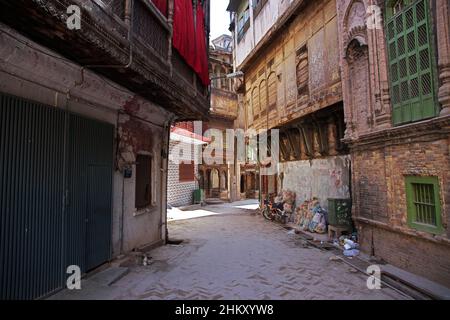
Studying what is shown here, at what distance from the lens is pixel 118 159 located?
691cm

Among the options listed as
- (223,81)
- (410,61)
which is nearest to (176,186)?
(223,81)

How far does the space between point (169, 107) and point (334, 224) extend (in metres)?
6.40

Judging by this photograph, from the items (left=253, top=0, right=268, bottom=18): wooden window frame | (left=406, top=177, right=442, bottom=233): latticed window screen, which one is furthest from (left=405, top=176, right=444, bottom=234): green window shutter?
(left=253, top=0, right=268, bottom=18): wooden window frame

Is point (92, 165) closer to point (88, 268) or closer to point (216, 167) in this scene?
point (88, 268)

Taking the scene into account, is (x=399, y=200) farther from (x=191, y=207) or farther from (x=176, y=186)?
(x=191, y=207)

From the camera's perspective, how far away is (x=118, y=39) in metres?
4.51

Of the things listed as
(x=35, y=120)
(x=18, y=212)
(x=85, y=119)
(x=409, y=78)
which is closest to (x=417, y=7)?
(x=409, y=78)

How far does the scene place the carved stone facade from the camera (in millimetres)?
5465

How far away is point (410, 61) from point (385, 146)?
1931 mm

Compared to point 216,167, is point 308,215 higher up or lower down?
lower down

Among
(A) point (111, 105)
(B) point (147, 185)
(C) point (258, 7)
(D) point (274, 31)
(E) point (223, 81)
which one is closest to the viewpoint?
(A) point (111, 105)

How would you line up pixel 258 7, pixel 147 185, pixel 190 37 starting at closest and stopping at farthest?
1. pixel 190 37
2. pixel 147 185
3. pixel 258 7

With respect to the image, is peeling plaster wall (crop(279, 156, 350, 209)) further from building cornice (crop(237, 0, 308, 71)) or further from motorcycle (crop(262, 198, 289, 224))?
building cornice (crop(237, 0, 308, 71))

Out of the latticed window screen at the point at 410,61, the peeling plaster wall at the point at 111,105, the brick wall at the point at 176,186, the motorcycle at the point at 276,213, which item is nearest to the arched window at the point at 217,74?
the brick wall at the point at 176,186
